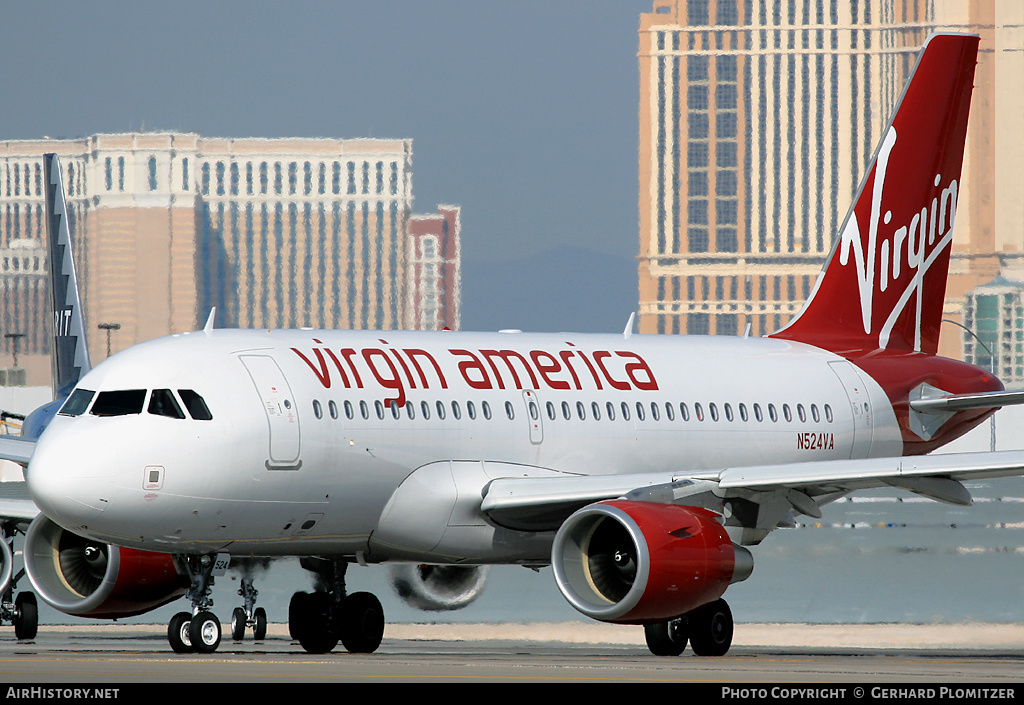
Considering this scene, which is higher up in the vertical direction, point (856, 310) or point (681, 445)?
point (856, 310)

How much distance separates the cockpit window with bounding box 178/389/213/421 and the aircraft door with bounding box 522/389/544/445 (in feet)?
15.6

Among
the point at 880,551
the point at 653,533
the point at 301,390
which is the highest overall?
the point at 301,390

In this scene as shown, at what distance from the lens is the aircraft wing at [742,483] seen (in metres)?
19.9

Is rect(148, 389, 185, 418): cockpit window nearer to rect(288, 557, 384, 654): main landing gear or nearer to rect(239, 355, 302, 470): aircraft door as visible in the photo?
rect(239, 355, 302, 470): aircraft door

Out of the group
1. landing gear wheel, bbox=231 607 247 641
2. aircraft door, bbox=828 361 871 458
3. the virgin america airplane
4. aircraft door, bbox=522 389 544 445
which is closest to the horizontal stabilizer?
the virgin america airplane

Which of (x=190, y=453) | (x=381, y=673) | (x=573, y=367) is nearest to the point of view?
(x=381, y=673)

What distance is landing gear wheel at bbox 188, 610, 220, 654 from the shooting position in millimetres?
19453

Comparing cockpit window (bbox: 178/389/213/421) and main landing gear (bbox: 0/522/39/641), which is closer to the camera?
cockpit window (bbox: 178/389/213/421)

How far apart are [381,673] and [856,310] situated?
575 inches

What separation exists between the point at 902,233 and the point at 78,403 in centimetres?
1481

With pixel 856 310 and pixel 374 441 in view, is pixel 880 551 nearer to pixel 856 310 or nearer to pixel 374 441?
pixel 856 310

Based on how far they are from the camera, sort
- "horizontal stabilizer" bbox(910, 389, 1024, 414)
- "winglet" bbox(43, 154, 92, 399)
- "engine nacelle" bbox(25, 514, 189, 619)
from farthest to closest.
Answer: "winglet" bbox(43, 154, 92, 399) < "horizontal stabilizer" bbox(910, 389, 1024, 414) < "engine nacelle" bbox(25, 514, 189, 619)
